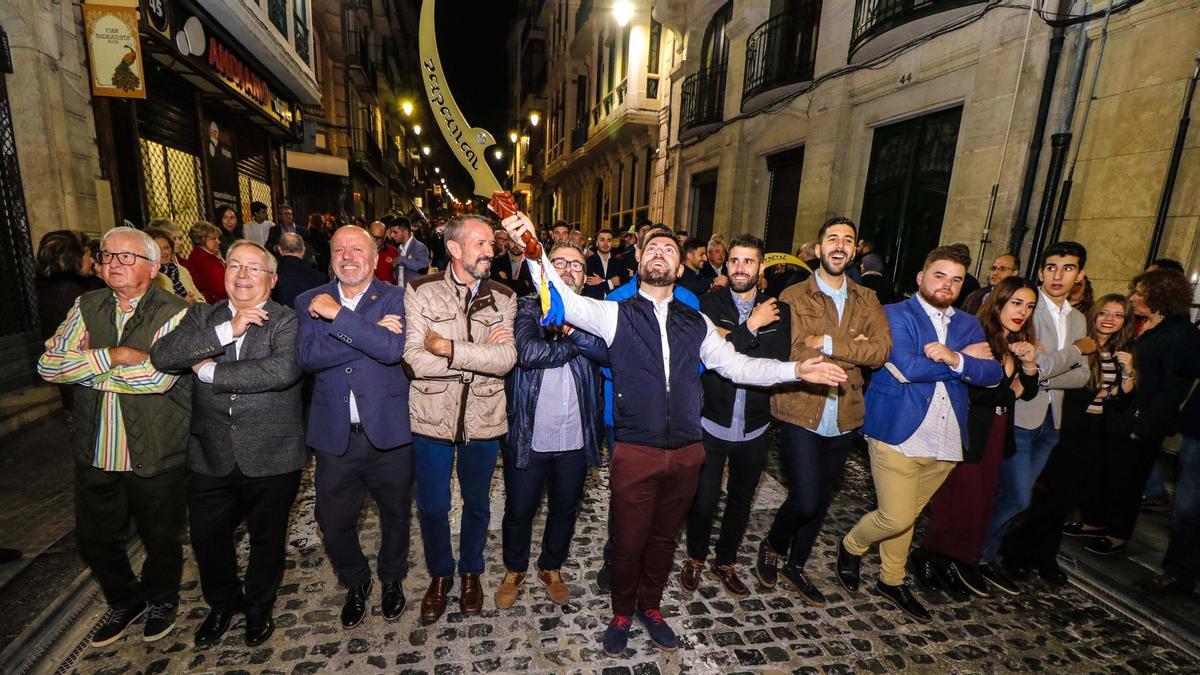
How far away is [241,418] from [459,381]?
43.9 inches

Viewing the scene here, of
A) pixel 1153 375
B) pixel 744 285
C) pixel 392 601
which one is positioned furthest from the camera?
pixel 1153 375

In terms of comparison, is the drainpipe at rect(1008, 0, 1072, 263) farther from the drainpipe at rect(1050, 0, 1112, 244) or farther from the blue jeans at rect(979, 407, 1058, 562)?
the blue jeans at rect(979, 407, 1058, 562)

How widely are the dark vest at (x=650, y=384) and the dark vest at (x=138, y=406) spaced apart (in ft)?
7.99

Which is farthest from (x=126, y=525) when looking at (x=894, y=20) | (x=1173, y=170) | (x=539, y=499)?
(x=894, y=20)

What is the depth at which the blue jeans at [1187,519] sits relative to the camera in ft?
11.3

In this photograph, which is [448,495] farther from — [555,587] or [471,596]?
[555,587]

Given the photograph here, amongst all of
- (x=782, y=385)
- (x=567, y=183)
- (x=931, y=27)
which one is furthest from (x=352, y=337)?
(x=567, y=183)

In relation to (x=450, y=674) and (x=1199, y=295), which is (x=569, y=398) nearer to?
(x=450, y=674)

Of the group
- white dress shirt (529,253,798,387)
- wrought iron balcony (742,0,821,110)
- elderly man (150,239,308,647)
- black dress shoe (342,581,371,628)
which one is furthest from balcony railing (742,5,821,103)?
black dress shoe (342,581,371,628)

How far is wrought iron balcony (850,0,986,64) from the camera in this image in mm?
7074

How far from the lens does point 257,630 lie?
284 cm

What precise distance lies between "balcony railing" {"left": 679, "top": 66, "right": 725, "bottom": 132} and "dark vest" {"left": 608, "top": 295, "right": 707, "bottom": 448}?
12840mm

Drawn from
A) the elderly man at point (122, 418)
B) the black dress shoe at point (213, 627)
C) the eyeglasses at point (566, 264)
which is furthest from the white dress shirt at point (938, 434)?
the elderly man at point (122, 418)

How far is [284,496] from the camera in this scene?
110 inches
